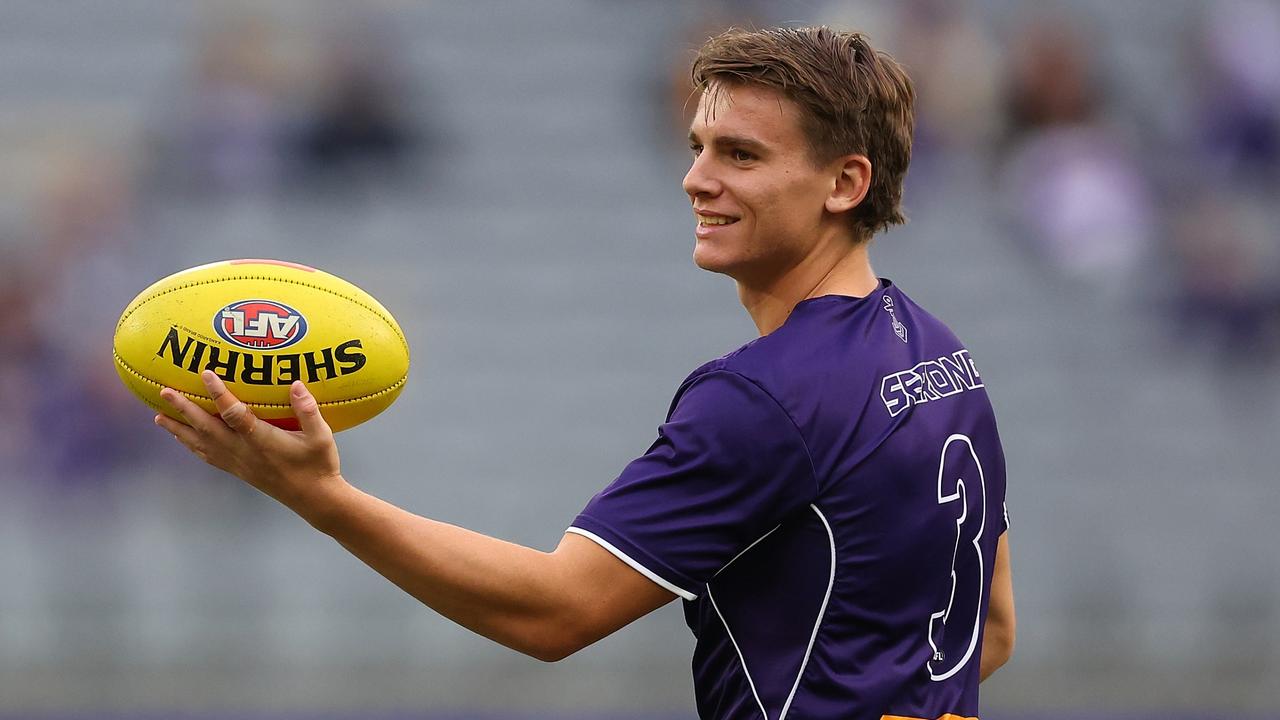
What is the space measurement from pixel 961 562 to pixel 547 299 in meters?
8.59

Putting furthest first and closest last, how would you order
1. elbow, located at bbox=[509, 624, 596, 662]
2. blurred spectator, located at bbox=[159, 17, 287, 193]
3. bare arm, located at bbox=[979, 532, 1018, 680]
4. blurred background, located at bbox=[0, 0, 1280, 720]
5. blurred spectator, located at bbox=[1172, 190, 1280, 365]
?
1. blurred spectator, located at bbox=[1172, 190, 1280, 365]
2. blurred spectator, located at bbox=[159, 17, 287, 193]
3. blurred background, located at bbox=[0, 0, 1280, 720]
4. bare arm, located at bbox=[979, 532, 1018, 680]
5. elbow, located at bbox=[509, 624, 596, 662]

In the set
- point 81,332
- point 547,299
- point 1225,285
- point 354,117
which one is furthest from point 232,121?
point 1225,285

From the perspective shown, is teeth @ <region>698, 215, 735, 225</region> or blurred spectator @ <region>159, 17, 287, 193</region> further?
blurred spectator @ <region>159, 17, 287, 193</region>

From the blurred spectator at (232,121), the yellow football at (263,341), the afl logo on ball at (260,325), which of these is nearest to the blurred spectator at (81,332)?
the blurred spectator at (232,121)

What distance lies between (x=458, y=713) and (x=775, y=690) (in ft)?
20.9

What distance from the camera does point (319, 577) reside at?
32.8ft

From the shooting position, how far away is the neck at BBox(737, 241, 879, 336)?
10.9ft

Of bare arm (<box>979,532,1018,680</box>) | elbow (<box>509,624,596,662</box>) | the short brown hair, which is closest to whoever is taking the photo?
elbow (<box>509,624,596,662</box>)

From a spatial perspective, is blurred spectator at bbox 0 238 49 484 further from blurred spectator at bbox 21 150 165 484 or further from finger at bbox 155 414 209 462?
finger at bbox 155 414 209 462

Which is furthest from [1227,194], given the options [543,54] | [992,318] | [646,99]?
[543,54]

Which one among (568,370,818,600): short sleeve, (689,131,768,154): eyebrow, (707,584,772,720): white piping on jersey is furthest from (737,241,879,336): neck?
(707,584,772,720): white piping on jersey

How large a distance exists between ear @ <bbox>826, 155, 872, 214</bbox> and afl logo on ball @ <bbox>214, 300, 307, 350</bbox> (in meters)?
1.01

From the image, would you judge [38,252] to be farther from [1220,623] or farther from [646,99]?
[1220,623]

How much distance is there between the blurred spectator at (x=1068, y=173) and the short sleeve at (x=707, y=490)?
8386 mm
